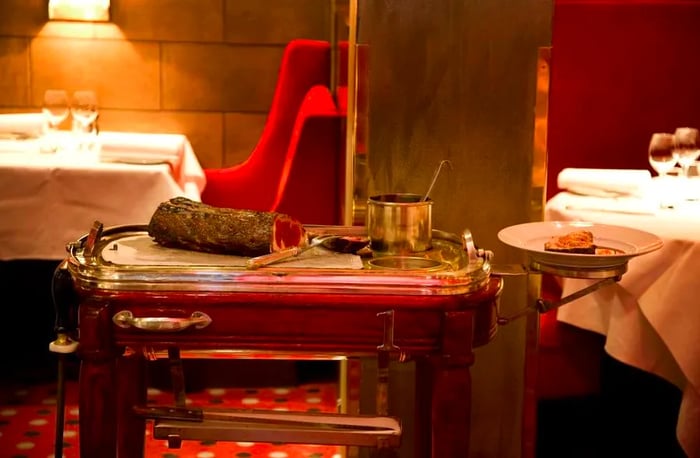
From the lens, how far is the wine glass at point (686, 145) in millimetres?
2807

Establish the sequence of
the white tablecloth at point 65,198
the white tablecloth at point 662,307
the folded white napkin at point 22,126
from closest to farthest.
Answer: the white tablecloth at point 662,307 < the white tablecloth at point 65,198 < the folded white napkin at point 22,126

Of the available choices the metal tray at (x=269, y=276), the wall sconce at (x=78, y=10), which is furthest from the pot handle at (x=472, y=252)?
the wall sconce at (x=78, y=10)

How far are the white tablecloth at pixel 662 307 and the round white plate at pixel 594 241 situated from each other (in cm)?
47

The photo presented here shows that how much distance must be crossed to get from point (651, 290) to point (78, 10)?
317cm

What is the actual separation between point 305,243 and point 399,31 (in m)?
0.58

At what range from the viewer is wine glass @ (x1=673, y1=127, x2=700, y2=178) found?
2807mm

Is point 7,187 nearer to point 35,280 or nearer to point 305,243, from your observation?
point 35,280

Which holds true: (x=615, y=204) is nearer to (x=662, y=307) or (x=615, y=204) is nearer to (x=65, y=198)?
(x=662, y=307)

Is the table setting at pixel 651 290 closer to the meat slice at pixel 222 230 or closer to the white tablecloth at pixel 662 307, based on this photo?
the white tablecloth at pixel 662 307

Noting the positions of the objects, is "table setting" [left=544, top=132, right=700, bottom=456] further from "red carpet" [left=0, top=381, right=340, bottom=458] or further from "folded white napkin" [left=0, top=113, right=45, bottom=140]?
"folded white napkin" [left=0, top=113, right=45, bottom=140]

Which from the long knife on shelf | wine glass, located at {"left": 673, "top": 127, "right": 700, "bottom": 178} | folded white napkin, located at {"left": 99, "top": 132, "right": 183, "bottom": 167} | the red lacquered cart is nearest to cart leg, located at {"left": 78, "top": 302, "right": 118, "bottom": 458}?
the red lacquered cart

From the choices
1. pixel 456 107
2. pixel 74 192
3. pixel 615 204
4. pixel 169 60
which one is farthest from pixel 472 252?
pixel 169 60

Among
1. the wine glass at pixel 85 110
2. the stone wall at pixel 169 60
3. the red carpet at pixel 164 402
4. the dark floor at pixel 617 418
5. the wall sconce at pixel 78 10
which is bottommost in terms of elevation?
the red carpet at pixel 164 402

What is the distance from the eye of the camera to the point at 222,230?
64.9 inches
